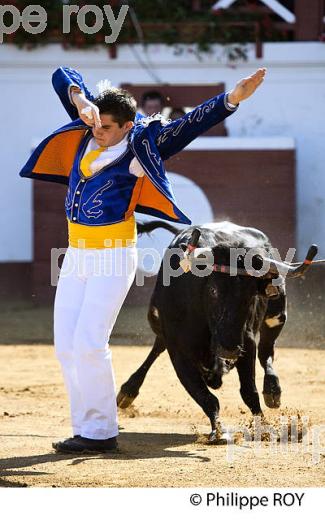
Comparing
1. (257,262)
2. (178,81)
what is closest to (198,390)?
(257,262)

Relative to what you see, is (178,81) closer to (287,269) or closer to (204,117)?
(287,269)

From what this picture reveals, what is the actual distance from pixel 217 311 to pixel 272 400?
31.9 inches

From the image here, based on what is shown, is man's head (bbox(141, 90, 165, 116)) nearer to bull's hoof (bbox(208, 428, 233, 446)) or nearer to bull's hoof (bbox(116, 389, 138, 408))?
bull's hoof (bbox(116, 389, 138, 408))

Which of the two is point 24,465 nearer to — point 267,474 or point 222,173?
point 267,474

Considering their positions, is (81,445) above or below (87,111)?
below

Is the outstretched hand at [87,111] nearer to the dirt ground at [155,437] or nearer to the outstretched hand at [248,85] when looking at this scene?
the outstretched hand at [248,85]

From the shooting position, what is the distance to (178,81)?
1152cm

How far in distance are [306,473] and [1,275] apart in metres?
7.72

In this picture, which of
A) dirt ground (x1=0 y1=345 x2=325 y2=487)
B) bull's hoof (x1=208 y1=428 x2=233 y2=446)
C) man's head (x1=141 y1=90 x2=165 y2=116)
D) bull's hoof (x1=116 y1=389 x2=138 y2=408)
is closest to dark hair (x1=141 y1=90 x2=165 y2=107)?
man's head (x1=141 y1=90 x2=165 y2=116)

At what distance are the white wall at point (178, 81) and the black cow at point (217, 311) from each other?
19.6 ft

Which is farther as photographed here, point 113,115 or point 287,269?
point 287,269

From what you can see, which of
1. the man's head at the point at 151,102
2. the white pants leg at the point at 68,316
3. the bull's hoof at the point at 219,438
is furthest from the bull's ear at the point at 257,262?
the man's head at the point at 151,102

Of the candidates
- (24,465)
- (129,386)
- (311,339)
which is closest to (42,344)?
(311,339)

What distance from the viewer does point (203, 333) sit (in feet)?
16.4
